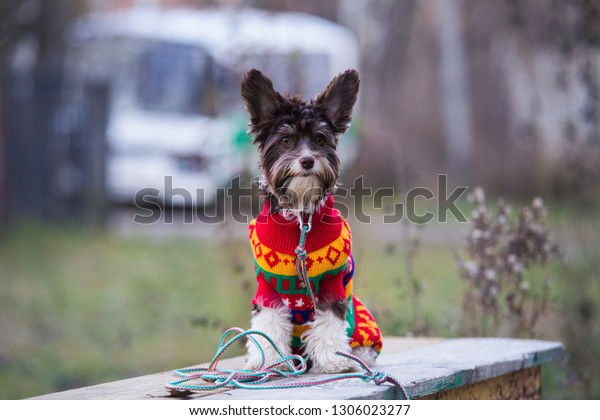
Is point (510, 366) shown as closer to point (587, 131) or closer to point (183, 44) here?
point (587, 131)

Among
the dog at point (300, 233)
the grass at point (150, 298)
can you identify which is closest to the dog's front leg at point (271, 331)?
the dog at point (300, 233)

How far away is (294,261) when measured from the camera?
14.6 ft

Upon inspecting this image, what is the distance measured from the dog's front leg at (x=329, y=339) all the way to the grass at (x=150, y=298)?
1828mm

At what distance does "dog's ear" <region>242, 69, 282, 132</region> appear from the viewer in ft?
15.3

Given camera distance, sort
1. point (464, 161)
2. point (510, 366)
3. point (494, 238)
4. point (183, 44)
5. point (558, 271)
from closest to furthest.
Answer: point (510, 366), point (494, 238), point (558, 271), point (183, 44), point (464, 161)

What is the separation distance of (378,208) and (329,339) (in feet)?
18.4

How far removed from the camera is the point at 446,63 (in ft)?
76.4

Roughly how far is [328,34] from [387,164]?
2.83m

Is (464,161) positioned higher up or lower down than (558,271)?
higher up

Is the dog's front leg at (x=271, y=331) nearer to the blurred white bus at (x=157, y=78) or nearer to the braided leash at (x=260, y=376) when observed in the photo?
the braided leash at (x=260, y=376)

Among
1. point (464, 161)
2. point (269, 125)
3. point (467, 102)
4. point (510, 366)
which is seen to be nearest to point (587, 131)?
point (510, 366)

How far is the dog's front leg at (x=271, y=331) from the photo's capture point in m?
4.63

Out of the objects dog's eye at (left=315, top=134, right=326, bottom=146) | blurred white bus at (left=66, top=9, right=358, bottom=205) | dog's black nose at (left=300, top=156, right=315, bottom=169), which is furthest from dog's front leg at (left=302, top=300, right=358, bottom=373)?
blurred white bus at (left=66, top=9, right=358, bottom=205)

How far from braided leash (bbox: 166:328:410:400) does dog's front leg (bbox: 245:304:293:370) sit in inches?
1.4
